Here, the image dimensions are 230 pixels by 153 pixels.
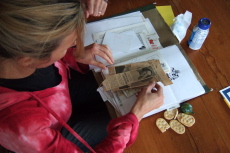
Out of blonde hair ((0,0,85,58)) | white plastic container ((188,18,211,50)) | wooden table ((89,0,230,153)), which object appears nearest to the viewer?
blonde hair ((0,0,85,58))

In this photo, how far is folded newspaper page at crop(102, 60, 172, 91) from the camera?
767mm

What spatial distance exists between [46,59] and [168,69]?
45cm

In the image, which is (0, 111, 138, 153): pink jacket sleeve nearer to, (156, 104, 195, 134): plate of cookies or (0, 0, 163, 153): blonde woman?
(0, 0, 163, 153): blonde woman

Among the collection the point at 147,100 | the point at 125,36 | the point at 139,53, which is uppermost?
the point at 125,36

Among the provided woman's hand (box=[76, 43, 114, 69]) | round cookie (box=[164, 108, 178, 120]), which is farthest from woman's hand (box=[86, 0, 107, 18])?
round cookie (box=[164, 108, 178, 120])

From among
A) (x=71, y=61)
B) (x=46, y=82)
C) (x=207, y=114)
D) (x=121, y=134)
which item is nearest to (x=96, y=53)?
(x=71, y=61)

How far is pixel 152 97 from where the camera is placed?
28.4 inches

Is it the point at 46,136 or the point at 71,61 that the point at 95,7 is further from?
the point at 46,136

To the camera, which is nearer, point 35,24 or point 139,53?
point 35,24

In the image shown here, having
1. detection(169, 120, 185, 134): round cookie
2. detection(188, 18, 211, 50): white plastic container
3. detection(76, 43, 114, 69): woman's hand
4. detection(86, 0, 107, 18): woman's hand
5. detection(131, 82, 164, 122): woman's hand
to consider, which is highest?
detection(86, 0, 107, 18): woman's hand

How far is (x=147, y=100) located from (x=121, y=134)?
142 mm

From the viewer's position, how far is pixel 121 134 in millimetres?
671

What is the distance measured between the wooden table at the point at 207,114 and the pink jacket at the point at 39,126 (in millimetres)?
75

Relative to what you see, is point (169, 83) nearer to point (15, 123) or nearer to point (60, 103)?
point (60, 103)
